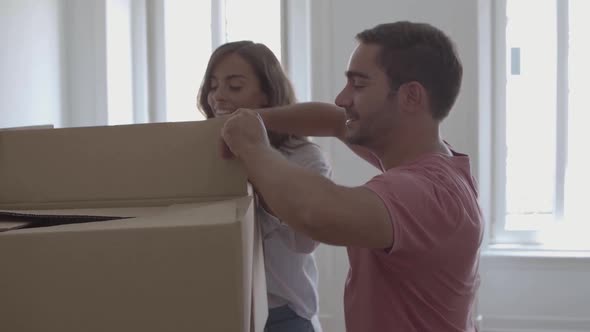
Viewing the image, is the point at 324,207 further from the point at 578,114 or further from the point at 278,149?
the point at 578,114

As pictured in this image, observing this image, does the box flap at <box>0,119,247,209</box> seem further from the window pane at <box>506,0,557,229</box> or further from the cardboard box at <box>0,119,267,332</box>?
the window pane at <box>506,0,557,229</box>

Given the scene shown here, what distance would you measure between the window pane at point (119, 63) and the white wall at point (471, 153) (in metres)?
0.78

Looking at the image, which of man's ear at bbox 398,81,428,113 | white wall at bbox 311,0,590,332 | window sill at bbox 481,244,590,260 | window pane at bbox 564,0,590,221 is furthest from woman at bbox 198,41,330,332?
window pane at bbox 564,0,590,221

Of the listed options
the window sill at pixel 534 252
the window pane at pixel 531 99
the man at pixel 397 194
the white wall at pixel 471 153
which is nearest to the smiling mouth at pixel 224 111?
the man at pixel 397 194

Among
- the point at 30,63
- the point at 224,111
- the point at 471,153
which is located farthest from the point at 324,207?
the point at 471,153

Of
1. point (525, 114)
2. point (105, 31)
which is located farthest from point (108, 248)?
point (525, 114)

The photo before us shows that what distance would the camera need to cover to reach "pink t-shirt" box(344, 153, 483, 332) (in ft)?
2.82

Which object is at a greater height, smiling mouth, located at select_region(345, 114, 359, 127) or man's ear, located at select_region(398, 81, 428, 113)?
man's ear, located at select_region(398, 81, 428, 113)

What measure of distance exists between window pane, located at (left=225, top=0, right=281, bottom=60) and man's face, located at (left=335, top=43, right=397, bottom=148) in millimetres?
1782

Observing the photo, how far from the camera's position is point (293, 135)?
1.32 meters

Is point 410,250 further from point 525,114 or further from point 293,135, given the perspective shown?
point 525,114

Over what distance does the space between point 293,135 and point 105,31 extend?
137cm

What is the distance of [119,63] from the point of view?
8.43 feet

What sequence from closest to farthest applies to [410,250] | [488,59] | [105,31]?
[410,250] → [105,31] → [488,59]
